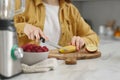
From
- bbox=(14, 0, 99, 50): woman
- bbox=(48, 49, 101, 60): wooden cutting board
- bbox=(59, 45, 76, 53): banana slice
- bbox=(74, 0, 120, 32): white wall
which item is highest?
bbox=(74, 0, 120, 32): white wall

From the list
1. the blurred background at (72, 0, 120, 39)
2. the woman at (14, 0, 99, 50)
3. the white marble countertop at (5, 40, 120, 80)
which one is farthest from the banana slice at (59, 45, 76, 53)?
the blurred background at (72, 0, 120, 39)

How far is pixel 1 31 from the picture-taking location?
2.40 feet

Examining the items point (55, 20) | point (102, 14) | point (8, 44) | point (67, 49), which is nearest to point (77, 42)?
point (67, 49)

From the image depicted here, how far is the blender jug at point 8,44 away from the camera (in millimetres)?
724

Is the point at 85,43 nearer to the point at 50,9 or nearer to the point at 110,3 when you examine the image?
the point at 50,9

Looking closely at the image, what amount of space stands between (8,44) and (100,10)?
2.42 meters

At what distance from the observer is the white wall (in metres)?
2.94

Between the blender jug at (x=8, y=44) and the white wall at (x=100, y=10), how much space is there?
91.1 inches

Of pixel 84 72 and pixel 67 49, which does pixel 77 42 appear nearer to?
pixel 67 49

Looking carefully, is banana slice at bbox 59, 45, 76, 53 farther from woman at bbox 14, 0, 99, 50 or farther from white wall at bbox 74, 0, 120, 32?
white wall at bbox 74, 0, 120, 32

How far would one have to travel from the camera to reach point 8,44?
0.73 meters

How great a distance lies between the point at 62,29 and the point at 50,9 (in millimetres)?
152

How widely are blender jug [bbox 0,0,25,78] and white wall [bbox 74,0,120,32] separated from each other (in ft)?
7.59

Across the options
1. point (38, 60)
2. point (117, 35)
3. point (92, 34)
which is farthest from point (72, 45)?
point (117, 35)
